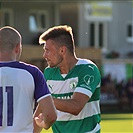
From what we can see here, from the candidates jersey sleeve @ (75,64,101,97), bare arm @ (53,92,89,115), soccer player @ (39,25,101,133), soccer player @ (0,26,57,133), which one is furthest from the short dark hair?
soccer player @ (0,26,57,133)

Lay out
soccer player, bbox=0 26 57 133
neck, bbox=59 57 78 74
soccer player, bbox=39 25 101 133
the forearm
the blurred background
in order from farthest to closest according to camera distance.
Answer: the blurred background < neck, bbox=59 57 78 74 < soccer player, bbox=39 25 101 133 < the forearm < soccer player, bbox=0 26 57 133

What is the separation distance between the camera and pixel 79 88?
6.25 metres

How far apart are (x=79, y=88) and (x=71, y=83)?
0.57ft

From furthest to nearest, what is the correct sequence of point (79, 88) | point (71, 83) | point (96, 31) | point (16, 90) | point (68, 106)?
point (96, 31) < point (71, 83) < point (79, 88) < point (68, 106) < point (16, 90)

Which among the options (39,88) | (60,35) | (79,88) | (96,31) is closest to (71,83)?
(79,88)

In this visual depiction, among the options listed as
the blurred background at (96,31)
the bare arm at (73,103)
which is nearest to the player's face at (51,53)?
the bare arm at (73,103)

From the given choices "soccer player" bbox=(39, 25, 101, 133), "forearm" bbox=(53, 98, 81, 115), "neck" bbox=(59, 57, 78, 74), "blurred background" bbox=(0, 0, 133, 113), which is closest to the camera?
"forearm" bbox=(53, 98, 81, 115)

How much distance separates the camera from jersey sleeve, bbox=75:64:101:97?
6.25 meters

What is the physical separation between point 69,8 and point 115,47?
3.95m

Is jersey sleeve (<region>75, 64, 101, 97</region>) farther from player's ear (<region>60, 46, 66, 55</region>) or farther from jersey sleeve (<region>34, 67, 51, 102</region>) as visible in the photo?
jersey sleeve (<region>34, 67, 51, 102</region>)

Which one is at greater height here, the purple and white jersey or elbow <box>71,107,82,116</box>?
the purple and white jersey

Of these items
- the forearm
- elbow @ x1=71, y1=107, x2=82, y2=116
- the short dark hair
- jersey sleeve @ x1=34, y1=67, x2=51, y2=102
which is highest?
the short dark hair

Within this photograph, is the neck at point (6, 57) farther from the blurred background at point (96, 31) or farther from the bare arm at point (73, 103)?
the blurred background at point (96, 31)

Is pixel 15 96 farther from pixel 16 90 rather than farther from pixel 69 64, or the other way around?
pixel 69 64
